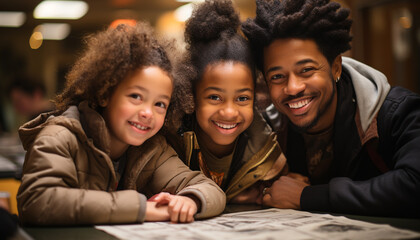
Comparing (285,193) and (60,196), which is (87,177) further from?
(285,193)

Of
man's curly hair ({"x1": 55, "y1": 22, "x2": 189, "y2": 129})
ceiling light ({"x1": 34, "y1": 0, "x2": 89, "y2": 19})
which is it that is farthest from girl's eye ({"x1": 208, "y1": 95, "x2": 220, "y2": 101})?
ceiling light ({"x1": 34, "y1": 0, "x2": 89, "y2": 19})

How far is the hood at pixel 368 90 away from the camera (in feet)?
4.98

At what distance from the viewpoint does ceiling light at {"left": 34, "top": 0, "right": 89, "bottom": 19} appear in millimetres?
5645

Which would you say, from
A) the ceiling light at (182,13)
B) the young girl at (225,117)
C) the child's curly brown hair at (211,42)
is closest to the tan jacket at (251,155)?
the young girl at (225,117)

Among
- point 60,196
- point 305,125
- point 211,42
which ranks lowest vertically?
point 60,196

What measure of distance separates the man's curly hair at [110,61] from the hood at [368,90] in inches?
26.7

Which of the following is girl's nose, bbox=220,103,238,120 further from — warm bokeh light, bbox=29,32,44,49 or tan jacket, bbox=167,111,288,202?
warm bokeh light, bbox=29,32,44,49

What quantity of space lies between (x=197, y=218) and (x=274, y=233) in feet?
0.88

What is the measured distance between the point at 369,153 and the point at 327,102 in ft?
0.79

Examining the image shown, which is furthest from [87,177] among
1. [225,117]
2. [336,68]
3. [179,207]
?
[336,68]

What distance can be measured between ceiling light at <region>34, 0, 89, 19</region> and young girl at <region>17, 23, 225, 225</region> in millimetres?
4671

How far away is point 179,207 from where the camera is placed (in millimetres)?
1196

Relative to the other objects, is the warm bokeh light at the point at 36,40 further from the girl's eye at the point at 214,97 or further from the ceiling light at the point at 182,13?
the girl's eye at the point at 214,97

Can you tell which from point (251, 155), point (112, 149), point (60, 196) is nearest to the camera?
point (60, 196)
